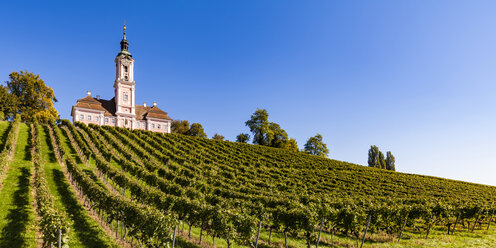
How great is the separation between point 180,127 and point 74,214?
7199 centimetres

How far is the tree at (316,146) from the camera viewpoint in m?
80.8

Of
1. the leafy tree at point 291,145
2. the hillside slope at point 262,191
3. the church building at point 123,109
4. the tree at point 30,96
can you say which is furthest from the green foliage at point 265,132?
the tree at point 30,96

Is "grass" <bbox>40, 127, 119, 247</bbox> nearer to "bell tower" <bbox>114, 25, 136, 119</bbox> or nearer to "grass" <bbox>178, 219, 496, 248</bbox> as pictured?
"grass" <bbox>178, 219, 496, 248</bbox>

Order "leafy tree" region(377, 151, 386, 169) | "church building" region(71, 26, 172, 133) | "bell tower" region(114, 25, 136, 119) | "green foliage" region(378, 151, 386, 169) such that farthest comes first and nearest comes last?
"green foliage" region(378, 151, 386, 169) < "leafy tree" region(377, 151, 386, 169) < "bell tower" region(114, 25, 136, 119) < "church building" region(71, 26, 172, 133)

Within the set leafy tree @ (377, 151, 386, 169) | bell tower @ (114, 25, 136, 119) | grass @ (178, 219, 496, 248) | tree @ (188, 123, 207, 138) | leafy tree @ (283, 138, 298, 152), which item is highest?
bell tower @ (114, 25, 136, 119)

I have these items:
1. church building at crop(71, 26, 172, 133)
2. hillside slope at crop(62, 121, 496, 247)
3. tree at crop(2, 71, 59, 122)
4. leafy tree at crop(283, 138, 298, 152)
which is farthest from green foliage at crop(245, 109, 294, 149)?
tree at crop(2, 71, 59, 122)

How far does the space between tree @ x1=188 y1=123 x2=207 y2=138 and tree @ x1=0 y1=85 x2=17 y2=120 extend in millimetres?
46194

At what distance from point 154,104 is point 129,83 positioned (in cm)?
1025

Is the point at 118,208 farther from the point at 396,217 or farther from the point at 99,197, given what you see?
the point at 396,217

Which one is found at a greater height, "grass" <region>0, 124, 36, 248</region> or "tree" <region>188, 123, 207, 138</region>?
"tree" <region>188, 123, 207, 138</region>

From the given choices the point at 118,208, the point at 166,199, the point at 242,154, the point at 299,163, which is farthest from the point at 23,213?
the point at 299,163

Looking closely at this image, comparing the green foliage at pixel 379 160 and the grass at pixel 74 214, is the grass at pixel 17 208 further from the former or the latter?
the green foliage at pixel 379 160

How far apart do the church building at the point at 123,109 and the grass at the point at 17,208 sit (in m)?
38.4

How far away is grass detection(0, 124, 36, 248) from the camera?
13716 millimetres
